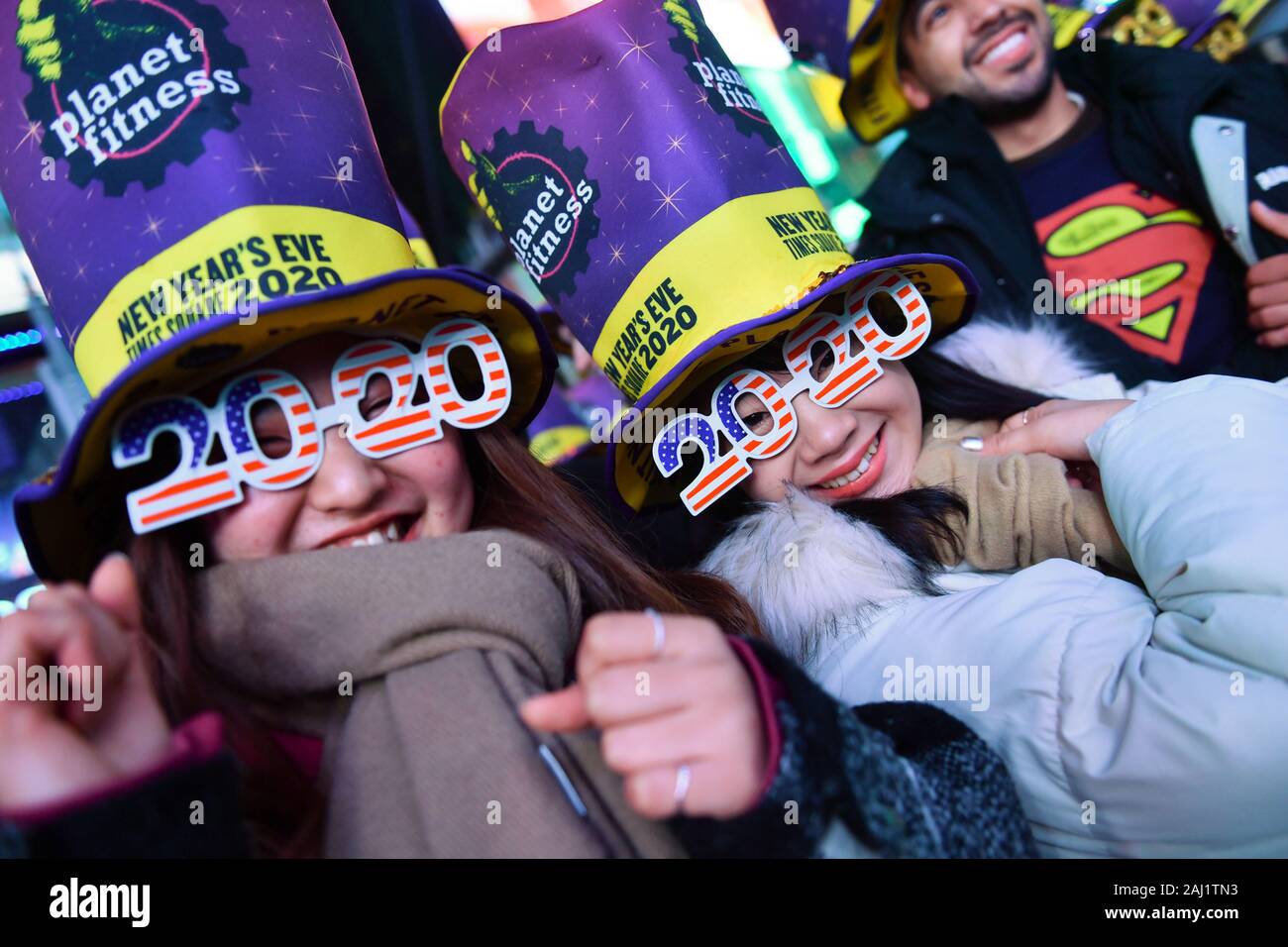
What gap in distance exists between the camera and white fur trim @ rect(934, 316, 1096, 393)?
1.51 meters

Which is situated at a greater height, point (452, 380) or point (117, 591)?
point (452, 380)

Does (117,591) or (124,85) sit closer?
(117,591)

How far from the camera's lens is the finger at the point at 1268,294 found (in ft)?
5.64

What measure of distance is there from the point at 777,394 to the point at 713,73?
45 centimetres

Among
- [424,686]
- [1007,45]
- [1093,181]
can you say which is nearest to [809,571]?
[424,686]

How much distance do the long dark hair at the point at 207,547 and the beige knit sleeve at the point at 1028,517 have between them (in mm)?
348

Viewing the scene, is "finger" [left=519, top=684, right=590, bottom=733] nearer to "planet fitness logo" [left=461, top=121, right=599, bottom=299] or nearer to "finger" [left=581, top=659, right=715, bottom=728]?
"finger" [left=581, top=659, right=715, bottom=728]

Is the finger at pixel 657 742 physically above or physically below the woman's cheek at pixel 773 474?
below

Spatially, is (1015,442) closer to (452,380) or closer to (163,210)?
(452,380)

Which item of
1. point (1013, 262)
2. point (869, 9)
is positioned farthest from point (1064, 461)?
point (869, 9)

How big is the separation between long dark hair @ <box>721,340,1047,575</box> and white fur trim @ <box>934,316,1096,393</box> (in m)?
0.07

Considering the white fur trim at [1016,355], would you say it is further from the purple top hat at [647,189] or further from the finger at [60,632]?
the finger at [60,632]

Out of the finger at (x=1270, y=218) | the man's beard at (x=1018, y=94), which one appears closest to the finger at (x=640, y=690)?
the finger at (x=1270, y=218)

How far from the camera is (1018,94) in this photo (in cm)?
213
